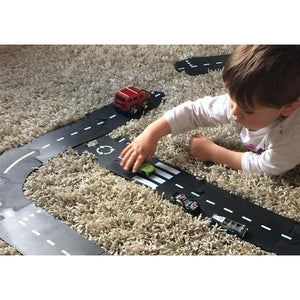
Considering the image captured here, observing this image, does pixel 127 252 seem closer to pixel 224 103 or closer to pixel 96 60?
pixel 224 103

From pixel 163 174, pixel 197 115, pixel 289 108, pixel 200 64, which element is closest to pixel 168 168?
pixel 163 174

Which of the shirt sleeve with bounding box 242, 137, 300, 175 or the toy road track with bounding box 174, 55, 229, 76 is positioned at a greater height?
the toy road track with bounding box 174, 55, 229, 76

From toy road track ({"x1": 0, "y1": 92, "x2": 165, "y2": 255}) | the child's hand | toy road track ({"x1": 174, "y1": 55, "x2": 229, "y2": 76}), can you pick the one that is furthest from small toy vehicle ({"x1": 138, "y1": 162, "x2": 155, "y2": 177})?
toy road track ({"x1": 174, "y1": 55, "x2": 229, "y2": 76})

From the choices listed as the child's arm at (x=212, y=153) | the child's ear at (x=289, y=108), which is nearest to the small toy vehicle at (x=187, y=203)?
the child's arm at (x=212, y=153)

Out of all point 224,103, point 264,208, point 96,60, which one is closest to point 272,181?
point 264,208

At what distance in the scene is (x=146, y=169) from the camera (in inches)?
32.5

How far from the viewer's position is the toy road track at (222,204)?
69cm

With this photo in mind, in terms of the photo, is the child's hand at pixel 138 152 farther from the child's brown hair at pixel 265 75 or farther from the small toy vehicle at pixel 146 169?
the child's brown hair at pixel 265 75

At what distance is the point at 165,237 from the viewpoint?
2.27ft

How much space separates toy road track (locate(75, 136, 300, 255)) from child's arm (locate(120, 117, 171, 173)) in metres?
0.02

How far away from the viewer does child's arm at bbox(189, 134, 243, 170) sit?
0.83 metres

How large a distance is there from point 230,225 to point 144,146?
0.24m

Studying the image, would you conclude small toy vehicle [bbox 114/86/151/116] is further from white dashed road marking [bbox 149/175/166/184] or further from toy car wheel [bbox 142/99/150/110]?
white dashed road marking [bbox 149/175/166/184]

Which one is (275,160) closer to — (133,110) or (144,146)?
(144,146)
